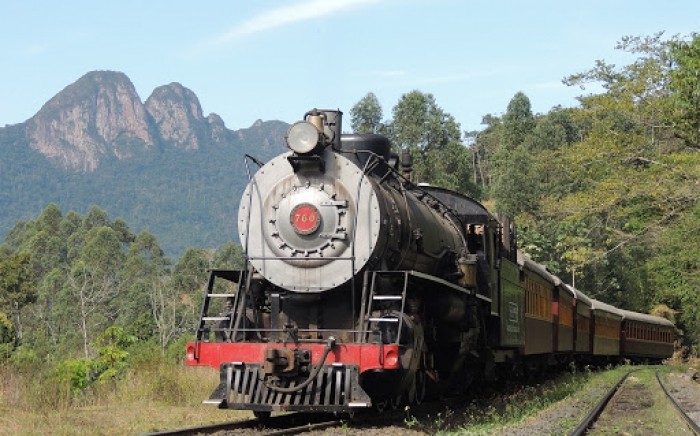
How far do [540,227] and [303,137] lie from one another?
41854mm

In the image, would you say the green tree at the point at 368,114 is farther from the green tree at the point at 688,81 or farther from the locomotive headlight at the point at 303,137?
the locomotive headlight at the point at 303,137

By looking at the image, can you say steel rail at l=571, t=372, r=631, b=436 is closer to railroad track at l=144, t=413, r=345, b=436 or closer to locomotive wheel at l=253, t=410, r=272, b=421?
railroad track at l=144, t=413, r=345, b=436

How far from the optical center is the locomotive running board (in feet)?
29.5

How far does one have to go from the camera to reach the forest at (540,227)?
72.1 feet

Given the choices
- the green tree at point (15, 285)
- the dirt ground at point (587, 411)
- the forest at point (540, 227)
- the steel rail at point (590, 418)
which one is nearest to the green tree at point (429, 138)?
the forest at point (540, 227)

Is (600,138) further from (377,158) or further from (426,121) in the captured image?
(426,121)

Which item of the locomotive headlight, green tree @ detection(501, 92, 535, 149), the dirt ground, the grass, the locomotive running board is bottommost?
the grass

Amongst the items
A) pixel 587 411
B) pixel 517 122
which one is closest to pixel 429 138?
pixel 517 122

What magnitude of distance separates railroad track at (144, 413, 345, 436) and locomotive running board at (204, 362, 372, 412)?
0.87 ft

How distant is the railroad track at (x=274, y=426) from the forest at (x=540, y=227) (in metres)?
2.76

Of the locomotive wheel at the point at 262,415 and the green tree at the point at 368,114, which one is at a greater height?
the green tree at the point at 368,114

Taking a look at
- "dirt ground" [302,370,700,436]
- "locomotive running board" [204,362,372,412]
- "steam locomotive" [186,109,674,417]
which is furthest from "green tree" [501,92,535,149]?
"locomotive running board" [204,362,372,412]

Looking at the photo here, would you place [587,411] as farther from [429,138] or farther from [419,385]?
[429,138]

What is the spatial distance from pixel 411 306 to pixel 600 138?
17.3m
